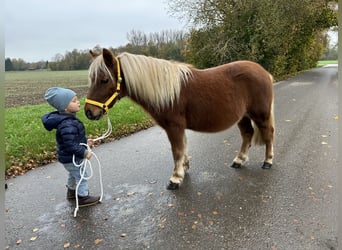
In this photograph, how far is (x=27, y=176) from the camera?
419 cm

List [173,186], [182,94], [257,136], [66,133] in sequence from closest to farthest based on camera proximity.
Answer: [66,133], [182,94], [173,186], [257,136]

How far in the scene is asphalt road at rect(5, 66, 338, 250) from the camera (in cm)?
269

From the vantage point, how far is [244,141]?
4.50 m

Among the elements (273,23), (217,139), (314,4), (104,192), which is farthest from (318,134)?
(314,4)

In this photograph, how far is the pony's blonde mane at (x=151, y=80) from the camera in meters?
3.36

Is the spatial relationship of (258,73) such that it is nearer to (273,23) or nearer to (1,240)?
(1,240)

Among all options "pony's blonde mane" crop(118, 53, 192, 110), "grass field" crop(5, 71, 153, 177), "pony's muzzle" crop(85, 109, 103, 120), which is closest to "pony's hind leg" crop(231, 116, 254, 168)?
"pony's blonde mane" crop(118, 53, 192, 110)

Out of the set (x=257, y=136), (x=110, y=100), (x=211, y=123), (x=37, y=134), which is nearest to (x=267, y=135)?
(x=257, y=136)

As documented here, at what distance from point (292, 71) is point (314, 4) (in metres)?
5.58

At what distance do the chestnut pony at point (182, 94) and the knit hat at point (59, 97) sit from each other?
0.69 ft

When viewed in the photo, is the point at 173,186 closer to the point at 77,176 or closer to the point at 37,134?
the point at 77,176

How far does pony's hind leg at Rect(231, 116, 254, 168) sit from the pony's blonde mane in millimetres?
1434

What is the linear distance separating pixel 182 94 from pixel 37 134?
332 cm

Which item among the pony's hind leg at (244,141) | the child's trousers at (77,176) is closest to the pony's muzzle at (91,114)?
the child's trousers at (77,176)
